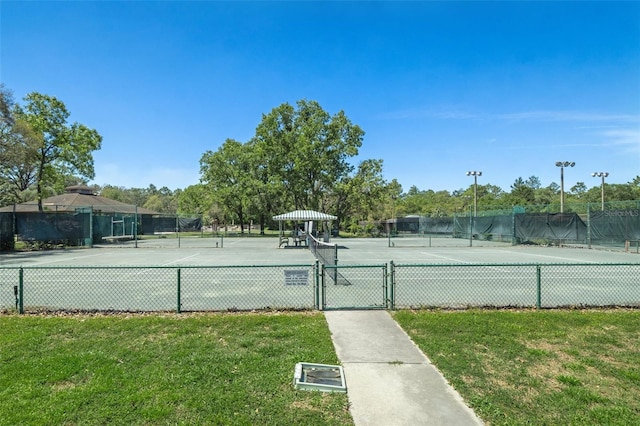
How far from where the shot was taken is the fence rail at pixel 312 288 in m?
7.32

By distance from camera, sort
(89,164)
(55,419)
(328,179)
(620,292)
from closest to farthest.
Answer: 1. (55,419)
2. (620,292)
3. (89,164)
4. (328,179)

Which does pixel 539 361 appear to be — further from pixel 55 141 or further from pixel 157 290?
pixel 55 141

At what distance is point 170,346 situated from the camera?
5.19 meters

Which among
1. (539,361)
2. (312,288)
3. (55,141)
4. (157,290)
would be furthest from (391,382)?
(55,141)

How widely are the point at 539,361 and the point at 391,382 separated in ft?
6.82

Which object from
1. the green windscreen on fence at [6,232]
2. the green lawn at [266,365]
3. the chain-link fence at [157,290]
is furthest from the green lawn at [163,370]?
the green windscreen on fence at [6,232]

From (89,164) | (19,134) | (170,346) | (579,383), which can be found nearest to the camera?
(579,383)

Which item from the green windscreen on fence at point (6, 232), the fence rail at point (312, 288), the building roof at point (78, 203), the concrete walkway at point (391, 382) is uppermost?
the building roof at point (78, 203)

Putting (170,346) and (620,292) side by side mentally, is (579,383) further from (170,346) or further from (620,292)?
(620,292)

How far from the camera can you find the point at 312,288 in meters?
9.43

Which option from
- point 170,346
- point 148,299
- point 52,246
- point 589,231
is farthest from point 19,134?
point 589,231

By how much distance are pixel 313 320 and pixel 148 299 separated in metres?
4.13

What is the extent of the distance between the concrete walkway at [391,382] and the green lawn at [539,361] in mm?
183

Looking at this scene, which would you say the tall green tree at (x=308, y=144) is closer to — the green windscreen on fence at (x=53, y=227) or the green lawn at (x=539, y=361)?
the green windscreen on fence at (x=53, y=227)
